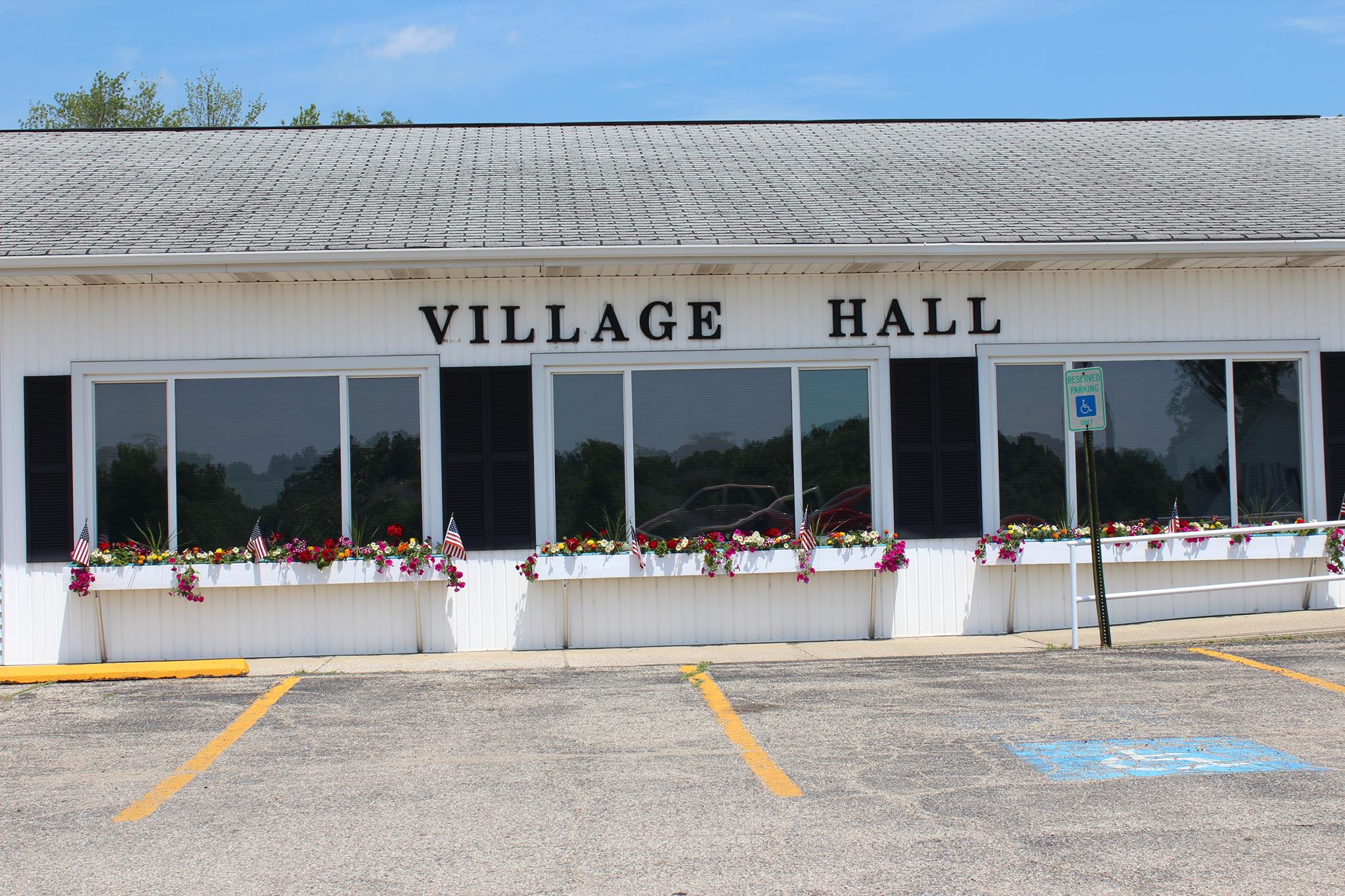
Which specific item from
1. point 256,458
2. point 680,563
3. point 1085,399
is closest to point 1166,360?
point 1085,399

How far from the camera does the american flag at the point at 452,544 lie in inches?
381

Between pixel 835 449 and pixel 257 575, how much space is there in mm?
5062

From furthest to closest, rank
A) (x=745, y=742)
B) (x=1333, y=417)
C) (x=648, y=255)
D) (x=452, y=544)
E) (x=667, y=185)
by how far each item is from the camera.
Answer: (x=667, y=185)
(x=1333, y=417)
(x=452, y=544)
(x=648, y=255)
(x=745, y=742)

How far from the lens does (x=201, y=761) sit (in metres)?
6.39

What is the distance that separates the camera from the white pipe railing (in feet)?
30.8

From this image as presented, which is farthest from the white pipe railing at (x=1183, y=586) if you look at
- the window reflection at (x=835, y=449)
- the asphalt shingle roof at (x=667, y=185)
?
the asphalt shingle roof at (x=667, y=185)

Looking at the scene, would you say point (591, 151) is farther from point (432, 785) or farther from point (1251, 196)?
point (432, 785)

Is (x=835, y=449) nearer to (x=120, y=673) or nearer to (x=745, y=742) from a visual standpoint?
(x=745, y=742)

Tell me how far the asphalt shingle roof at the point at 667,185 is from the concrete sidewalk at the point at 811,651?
11.1 feet

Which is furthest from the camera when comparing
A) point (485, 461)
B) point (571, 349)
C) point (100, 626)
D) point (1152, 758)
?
point (571, 349)

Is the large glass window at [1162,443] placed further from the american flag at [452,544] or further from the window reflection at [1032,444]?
the american flag at [452,544]

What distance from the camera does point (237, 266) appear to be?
9438 millimetres

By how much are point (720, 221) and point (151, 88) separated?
35.2m

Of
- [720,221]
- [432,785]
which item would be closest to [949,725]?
[432,785]
